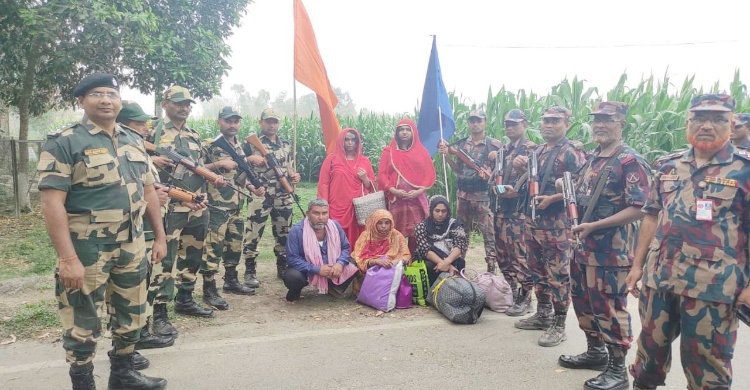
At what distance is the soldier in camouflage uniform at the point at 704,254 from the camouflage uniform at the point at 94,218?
2862 mm

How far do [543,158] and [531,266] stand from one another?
949 millimetres

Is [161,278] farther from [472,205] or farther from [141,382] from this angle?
[472,205]

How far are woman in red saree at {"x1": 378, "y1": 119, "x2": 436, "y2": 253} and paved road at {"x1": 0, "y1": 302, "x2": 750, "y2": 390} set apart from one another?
61.4 inches

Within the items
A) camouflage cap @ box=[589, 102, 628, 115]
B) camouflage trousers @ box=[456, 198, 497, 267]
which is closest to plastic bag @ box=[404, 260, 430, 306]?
camouflage trousers @ box=[456, 198, 497, 267]

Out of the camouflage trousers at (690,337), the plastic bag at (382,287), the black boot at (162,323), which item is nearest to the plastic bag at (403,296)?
the plastic bag at (382,287)

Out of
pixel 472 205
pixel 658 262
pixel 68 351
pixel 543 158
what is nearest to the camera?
pixel 658 262

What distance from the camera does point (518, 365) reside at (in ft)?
11.5

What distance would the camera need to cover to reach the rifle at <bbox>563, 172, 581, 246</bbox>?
10.7ft

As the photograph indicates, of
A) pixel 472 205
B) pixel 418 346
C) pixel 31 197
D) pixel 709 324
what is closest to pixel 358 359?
pixel 418 346

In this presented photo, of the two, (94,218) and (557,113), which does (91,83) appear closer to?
(94,218)

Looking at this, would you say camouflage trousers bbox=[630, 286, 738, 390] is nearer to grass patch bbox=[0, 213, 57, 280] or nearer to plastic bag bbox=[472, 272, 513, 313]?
plastic bag bbox=[472, 272, 513, 313]

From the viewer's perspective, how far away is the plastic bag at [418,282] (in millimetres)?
4820

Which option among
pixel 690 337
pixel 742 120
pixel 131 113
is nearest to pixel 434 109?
pixel 742 120

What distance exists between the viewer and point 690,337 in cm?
231
